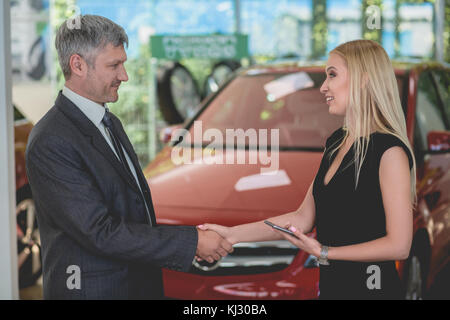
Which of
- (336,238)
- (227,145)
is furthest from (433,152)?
(336,238)

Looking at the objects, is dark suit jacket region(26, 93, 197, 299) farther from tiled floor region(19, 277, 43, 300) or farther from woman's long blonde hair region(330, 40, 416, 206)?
tiled floor region(19, 277, 43, 300)

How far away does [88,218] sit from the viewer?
2291 mm

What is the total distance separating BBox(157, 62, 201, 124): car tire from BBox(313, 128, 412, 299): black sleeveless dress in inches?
253

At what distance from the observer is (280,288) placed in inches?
139

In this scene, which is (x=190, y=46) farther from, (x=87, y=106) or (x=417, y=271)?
(x=87, y=106)

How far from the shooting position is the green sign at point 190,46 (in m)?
7.98

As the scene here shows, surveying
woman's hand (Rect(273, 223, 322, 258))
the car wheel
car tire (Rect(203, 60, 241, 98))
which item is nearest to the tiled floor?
the car wheel

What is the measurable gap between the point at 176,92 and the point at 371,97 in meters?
7.49

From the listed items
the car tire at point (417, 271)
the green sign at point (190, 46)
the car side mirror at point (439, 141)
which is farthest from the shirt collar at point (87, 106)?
the green sign at point (190, 46)

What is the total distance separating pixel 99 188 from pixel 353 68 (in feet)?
3.20

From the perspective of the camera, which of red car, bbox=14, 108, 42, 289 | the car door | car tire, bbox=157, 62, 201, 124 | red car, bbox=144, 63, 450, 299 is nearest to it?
red car, bbox=144, 63, 450, 299

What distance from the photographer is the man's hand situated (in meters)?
2.59

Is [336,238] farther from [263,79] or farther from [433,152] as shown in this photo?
[263,79]

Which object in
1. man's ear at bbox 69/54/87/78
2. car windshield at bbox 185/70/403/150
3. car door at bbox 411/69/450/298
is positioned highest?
man's ear at bbox 69/54/87/78
